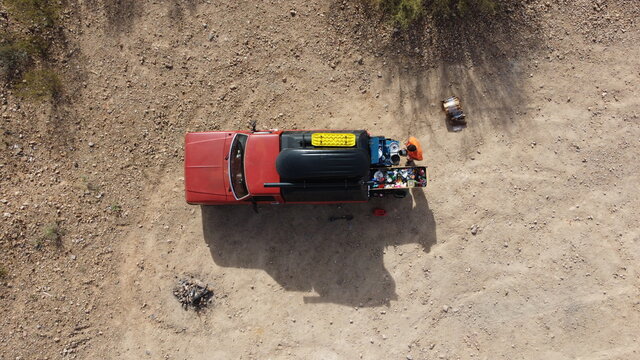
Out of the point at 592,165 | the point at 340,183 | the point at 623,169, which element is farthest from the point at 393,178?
A: the point at 623,169

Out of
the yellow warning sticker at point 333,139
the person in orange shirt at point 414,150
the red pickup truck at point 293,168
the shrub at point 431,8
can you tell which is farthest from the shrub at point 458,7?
the yellow warning sticker at point 333,139

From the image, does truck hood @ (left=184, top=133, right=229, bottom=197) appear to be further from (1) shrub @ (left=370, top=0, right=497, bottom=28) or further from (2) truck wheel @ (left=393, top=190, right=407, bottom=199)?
(1) shrub @ (left=370, top=0, right=497, bottom=28)

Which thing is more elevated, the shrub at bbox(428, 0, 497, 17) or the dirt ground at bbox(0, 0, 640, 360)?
the shrub at bbox(428, 0, 497, 17)

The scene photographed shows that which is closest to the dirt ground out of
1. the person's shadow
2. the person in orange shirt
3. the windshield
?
the person's shadow

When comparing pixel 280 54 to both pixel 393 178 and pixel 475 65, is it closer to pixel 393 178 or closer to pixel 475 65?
pixel 393 178

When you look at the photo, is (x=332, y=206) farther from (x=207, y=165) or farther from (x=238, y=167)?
(x=207, y=165)

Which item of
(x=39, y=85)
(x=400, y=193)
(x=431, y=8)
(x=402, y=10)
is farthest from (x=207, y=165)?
(x=431, y=8)
